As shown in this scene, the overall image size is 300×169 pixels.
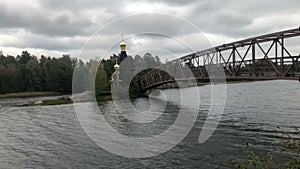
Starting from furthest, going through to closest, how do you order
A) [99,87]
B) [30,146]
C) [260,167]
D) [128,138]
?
[99,87], [128,138], [30,146], [260,167]

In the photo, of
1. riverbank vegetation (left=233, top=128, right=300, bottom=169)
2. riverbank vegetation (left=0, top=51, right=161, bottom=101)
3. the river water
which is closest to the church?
riverbank vegetation (left=0, top=51, right=161, bottom=101)

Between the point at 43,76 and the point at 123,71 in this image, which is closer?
the point at 123,71

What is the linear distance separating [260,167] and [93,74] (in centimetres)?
6922

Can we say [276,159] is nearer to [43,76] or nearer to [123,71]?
[123,71]

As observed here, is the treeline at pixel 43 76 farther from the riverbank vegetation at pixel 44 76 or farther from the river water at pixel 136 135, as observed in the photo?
the river water at pixel 136 135

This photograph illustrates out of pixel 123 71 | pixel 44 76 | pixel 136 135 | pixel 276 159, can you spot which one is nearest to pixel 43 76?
pixel 44 76

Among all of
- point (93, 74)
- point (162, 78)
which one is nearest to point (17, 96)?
point (93, 74)

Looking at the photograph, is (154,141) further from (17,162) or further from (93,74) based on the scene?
(93,74)

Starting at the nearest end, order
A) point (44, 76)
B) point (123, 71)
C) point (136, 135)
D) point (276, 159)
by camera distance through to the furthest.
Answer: point (276, 159), point (136, 135), point (123, 71), point (44, 76)

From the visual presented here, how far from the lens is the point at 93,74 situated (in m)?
77.5

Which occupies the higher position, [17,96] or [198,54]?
[198,54]

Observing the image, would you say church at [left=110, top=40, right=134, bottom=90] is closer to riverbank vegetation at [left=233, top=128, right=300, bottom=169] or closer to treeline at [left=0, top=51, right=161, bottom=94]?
treeline at [left=0, top=51, right=161, bottom=94]

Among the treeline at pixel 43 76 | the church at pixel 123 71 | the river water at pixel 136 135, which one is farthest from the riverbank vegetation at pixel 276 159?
the treeline at pixel 43 76

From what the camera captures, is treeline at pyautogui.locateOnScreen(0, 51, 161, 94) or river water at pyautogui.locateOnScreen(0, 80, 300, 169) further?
treeline at pyautogui.locateOnScreen(0, 51, 161, 94)
